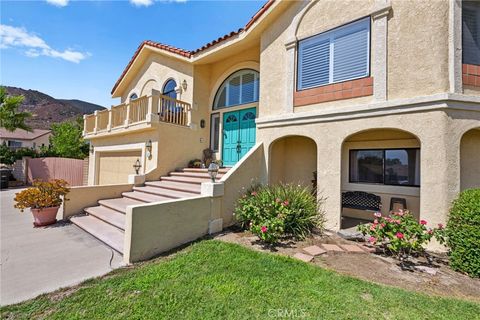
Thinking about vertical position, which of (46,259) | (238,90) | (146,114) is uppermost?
(238,90)

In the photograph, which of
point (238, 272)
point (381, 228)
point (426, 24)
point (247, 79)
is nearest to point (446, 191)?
point (381, 228)

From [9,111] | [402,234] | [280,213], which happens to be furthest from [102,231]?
[9,111]

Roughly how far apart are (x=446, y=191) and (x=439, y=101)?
82.5 inches

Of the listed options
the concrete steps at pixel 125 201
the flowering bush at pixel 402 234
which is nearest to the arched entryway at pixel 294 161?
the concrete steps at pixel 125 201

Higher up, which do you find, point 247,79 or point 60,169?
point 247,79

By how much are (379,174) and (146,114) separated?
960 centimetres

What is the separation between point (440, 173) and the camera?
4.79 meters

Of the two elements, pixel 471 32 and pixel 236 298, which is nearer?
pixel 236 298

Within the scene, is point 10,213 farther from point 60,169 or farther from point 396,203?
point 396,203

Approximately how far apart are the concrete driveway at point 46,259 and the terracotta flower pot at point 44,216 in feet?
0.88

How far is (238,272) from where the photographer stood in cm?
385

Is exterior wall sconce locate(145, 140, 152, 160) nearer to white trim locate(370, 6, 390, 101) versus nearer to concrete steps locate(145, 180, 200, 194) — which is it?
concrete steps locate(145, 180, 200, 194)

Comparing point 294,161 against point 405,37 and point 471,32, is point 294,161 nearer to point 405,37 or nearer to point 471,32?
point 405,37

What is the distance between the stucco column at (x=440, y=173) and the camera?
474cm
